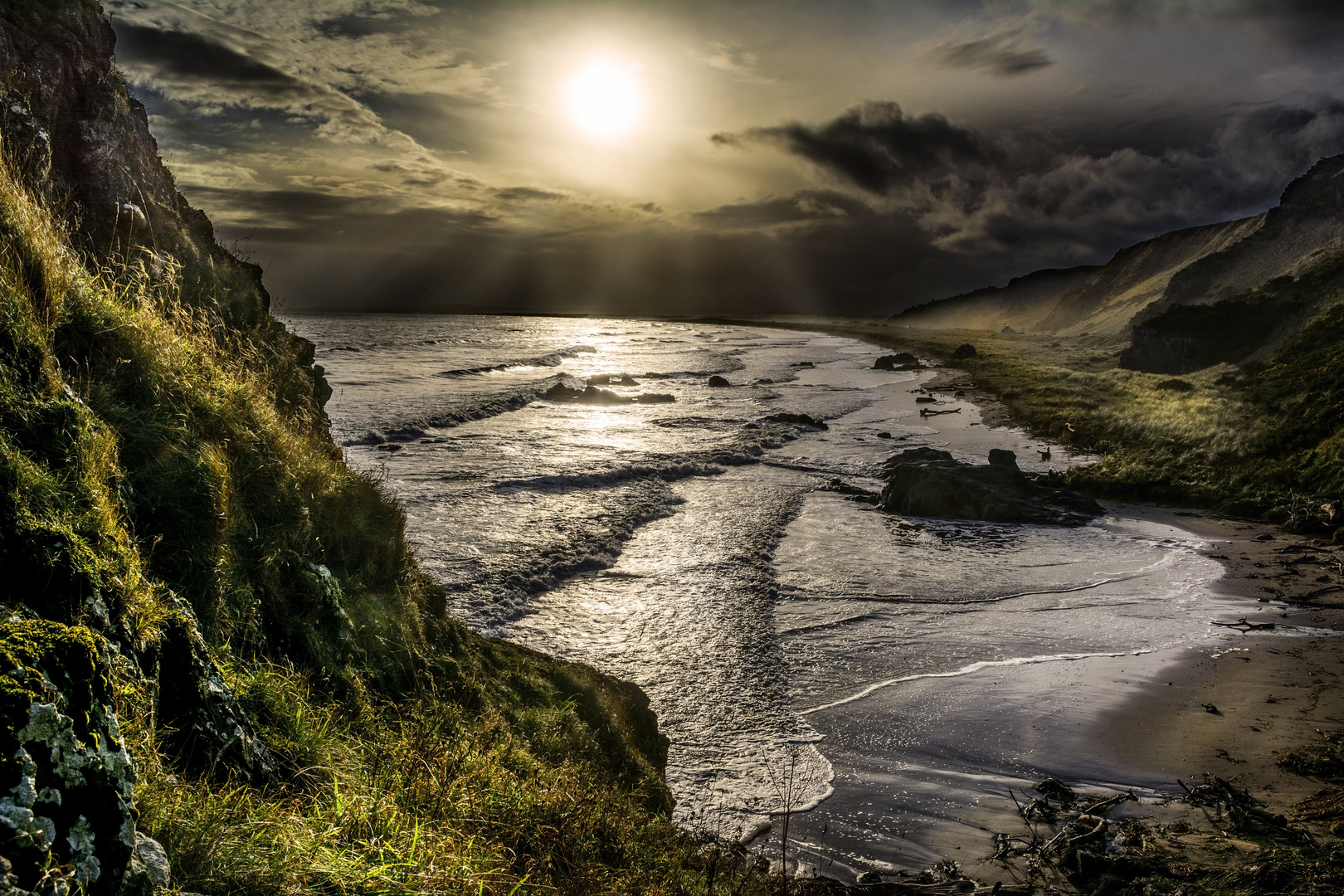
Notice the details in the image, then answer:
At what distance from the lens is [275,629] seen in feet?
14.0

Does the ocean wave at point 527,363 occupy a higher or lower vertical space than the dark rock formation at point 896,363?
lower

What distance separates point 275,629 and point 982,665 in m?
7.82

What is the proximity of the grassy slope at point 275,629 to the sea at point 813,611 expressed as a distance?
1.52m

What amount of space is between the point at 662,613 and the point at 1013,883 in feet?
18.2

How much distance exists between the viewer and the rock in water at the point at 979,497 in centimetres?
1481

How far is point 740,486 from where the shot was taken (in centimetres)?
1738

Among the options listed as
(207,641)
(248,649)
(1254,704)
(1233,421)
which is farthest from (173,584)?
(1233,421)

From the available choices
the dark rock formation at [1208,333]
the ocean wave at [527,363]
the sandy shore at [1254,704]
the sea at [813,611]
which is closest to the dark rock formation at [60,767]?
the sea at [813,611]

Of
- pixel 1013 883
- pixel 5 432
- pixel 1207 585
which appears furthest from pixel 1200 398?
pixel 5 432

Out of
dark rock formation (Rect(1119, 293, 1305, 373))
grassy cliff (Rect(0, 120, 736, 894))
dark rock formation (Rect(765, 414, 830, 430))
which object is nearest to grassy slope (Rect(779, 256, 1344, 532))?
dark rock formation (Rect(1119, 293, 1305, 373))

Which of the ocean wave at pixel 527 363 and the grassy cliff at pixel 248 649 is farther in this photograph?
the ocean wave at pixel 527 363

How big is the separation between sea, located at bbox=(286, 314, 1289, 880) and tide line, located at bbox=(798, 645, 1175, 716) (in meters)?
0.04

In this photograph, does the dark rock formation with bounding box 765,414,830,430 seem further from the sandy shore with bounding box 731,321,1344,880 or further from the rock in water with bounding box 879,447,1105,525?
the sandy shore with bounding box 731,321,1344,880

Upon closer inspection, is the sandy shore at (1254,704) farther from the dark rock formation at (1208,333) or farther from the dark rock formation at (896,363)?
the dark rock formation at (896,363)
